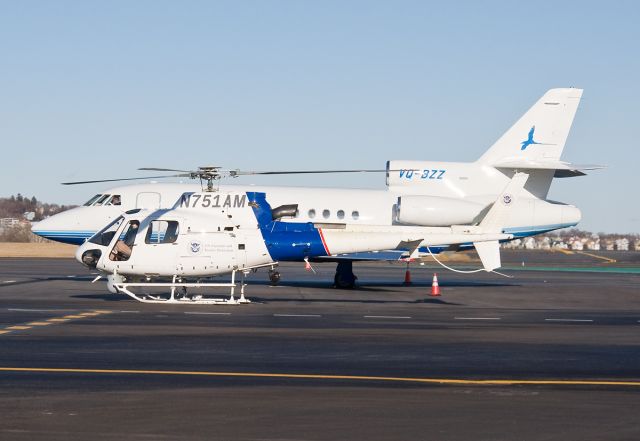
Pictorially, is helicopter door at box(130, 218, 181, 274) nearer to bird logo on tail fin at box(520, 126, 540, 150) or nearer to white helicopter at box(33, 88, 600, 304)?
white helicopter at box(33, 88, 600, 304)

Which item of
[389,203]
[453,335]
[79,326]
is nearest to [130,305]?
[79,326]

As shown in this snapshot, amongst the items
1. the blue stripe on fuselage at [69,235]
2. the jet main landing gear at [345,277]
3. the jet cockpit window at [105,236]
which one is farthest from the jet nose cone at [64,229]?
the jet main landing gear at [345,277]

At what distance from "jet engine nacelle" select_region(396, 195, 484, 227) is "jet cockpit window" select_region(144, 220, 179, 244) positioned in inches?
395

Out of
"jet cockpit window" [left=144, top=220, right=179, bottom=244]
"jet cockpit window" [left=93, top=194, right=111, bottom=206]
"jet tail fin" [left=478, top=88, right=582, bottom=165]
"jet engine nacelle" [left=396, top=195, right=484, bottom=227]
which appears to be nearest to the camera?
"jet cockpit window" [left=144, top=220, right=179, bottom=244]

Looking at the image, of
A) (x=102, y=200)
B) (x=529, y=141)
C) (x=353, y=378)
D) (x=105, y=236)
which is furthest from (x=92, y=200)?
(x=353, y=378)

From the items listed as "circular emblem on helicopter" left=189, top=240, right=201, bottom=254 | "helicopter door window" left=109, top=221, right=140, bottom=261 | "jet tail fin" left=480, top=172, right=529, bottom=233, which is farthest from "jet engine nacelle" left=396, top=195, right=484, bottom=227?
"helicopter door window" left=109, top=221, right=140, bottom=261

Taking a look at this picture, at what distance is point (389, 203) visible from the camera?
36.2 m

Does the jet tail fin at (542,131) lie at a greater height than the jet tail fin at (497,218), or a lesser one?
greater

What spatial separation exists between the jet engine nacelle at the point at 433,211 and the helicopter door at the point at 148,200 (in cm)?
893

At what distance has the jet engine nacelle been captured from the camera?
34.5 meters

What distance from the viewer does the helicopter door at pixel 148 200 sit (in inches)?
1383

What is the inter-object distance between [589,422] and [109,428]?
17.4ft

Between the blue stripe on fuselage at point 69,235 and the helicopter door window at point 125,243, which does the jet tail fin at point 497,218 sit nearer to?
the helicopter door window at point 125,243

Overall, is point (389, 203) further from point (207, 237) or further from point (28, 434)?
point (28, 434)
